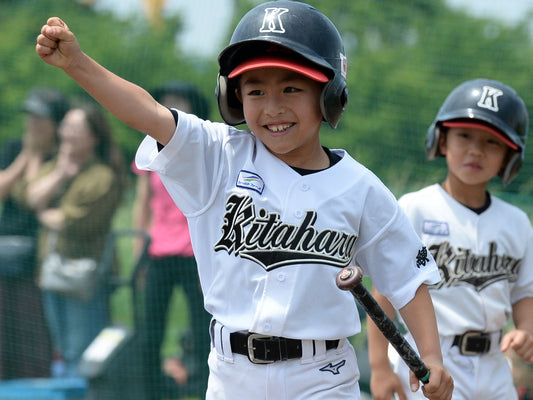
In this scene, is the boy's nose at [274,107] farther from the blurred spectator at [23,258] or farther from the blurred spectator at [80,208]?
the blurred spectator at [23,258]

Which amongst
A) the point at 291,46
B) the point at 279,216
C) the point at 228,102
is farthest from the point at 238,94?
the point at 279,216

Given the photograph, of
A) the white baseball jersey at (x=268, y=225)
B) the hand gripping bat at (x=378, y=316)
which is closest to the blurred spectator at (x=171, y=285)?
the white baseball jersey at (x=268, y=225)

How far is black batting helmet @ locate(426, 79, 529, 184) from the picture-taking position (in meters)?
3.55

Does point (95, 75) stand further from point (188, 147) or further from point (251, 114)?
point (251, 114)

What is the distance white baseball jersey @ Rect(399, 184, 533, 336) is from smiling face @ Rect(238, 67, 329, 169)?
3.49 feet

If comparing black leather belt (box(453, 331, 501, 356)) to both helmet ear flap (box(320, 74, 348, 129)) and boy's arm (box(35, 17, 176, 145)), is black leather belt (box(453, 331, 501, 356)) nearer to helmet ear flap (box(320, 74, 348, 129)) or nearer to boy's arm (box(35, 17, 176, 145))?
helmet ear flap (box(320, 74, 348, 129))

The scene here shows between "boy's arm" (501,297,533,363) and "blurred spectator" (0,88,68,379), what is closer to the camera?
"boy's arm" (501,297,533,363)

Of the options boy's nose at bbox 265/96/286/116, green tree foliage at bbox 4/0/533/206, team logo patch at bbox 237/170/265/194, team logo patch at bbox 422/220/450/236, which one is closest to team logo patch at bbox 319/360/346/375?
team logo patch at bbox 237/170/265/194

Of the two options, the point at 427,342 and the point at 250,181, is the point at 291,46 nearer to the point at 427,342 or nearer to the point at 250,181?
the point at 250,181

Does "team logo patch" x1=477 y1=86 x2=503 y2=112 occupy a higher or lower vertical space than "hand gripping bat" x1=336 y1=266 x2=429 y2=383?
higher

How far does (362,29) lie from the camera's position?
8555mm

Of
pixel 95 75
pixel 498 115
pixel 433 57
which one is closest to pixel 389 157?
pixel 433 57

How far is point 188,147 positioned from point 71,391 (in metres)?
3.61

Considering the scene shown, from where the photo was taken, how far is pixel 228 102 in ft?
9.03
